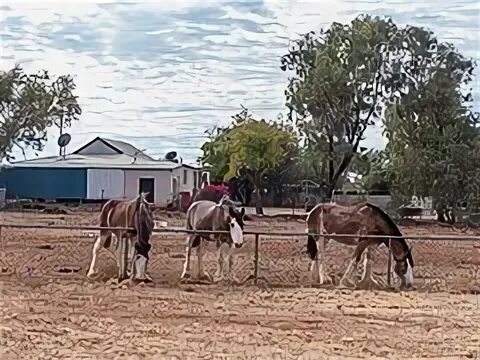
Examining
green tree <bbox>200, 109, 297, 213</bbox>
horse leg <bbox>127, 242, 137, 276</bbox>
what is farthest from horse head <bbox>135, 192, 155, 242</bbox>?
green tree <bbox>200, 109, 297, 213</bbox>

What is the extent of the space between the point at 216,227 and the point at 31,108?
416 cm

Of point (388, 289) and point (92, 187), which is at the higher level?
point (92, 187)

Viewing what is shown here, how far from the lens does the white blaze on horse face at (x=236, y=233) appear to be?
707cm

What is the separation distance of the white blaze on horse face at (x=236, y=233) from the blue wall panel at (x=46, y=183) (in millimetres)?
1911

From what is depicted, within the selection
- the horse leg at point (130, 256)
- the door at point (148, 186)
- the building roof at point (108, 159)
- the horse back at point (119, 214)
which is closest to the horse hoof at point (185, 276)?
the horse leg at point (130, 256)

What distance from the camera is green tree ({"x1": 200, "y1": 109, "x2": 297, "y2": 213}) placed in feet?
47.6

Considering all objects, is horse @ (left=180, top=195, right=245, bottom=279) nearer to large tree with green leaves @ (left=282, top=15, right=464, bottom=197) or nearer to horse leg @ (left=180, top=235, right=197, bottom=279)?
horse leg @ (left=180, top=235, right=197, bottom=279)

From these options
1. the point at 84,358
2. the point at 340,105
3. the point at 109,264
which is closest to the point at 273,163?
the point at 340,105

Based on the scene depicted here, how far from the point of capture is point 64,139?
26.5ft

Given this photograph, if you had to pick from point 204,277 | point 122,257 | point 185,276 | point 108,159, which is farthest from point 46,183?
point 204,277

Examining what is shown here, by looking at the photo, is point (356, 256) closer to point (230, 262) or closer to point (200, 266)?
point (230, 262)

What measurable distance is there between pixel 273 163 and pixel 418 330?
10958 millimetres

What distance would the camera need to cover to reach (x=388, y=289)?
22.4ft

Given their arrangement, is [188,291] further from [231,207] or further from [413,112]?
[413,112]
